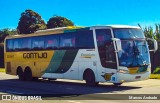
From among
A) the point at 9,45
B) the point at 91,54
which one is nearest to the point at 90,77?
the point at 91,54

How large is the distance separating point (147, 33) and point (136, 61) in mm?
26926

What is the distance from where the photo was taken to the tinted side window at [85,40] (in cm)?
2002

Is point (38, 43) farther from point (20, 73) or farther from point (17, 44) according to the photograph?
point (20, 73)

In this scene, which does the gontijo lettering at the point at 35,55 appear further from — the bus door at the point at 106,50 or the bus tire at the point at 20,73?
the bus door at the point at 106,50

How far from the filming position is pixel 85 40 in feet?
66.9

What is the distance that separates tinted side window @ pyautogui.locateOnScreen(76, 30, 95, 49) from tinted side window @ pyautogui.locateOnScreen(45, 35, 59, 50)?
84.7 inches

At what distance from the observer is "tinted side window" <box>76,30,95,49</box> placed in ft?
65.7

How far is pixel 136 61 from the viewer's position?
18.8 meters

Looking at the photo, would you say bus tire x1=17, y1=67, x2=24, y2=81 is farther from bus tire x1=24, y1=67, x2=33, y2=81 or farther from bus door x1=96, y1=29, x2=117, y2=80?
bus door x1=96, y1=29, x2=117, y2=80

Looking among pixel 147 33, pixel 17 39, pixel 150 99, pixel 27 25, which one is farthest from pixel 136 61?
pixel 27 25

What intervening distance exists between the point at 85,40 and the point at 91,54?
0.92 metres

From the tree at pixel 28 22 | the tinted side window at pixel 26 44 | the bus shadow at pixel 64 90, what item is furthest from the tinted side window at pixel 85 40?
the tree at pixel 28 22

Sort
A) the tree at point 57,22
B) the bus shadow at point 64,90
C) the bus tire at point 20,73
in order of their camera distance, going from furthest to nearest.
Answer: the tree at point 57,22
the bus tire at point 20,73
the bus shadow at point 64,90

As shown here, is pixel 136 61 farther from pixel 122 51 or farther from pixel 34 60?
pixel 34 60
